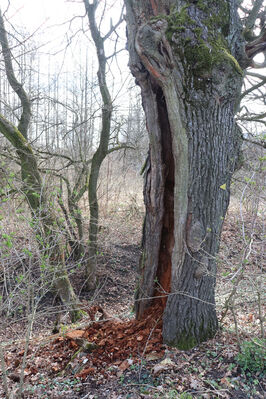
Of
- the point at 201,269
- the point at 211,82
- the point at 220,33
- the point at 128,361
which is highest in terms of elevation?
the point at 220,33

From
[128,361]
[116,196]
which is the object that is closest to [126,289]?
[116,196]

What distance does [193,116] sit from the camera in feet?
9.76

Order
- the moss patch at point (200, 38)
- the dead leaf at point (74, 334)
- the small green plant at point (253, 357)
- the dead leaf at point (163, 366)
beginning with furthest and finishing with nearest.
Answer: the dead leaf at point (74, 334) → the moss patch at point (200, 38) → the dead leaf at point (163, 366) → the small green plant at point (253, 357)

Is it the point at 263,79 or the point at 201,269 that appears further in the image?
the point at 263,79

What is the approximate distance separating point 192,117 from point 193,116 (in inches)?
0.6

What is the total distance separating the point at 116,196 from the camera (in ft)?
31.8

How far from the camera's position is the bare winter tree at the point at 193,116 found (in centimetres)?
290

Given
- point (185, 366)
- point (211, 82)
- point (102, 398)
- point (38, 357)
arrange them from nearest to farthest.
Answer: point (102, 398) < point (185, 366) < point (211, 82) < point (38, 357)

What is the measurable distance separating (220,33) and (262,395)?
11.1 feet

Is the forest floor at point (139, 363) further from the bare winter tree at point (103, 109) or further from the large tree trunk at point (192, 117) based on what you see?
the bare winter tree at point (103, 109)

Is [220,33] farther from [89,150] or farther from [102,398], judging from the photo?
[89,150]

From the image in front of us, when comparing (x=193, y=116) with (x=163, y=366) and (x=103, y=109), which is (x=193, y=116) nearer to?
(x=163, y=366)

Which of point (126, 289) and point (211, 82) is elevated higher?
point (211, 82)

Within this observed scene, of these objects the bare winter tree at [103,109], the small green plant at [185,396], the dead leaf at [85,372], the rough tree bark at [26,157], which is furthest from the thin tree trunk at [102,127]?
the small green plant at [185,396]
